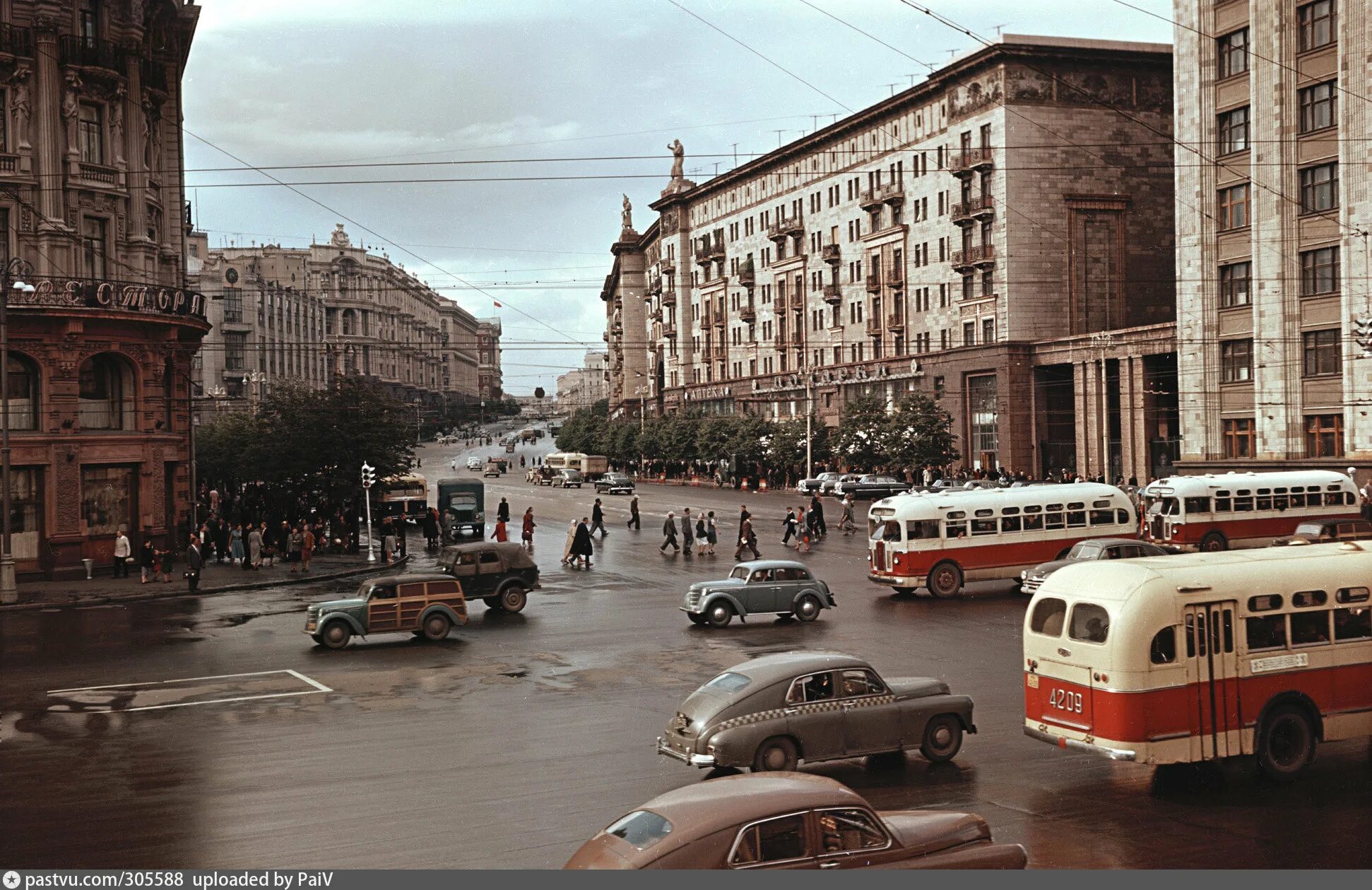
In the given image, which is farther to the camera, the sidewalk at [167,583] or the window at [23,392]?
the window at [23,392]

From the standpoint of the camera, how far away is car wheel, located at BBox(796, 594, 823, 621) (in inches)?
1072

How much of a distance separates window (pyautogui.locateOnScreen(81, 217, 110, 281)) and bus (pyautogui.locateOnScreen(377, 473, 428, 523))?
1713cm

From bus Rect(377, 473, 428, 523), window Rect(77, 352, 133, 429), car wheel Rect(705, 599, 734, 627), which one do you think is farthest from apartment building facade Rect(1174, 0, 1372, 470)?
window Rect(77, 352, 133, 429)

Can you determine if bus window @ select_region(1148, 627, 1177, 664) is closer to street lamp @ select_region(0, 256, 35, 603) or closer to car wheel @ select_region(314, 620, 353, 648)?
car wheel @ select_region(314, 620, 353, 648)

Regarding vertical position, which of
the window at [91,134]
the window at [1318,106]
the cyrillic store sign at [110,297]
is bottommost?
the cyrillic store sign at [110,297]

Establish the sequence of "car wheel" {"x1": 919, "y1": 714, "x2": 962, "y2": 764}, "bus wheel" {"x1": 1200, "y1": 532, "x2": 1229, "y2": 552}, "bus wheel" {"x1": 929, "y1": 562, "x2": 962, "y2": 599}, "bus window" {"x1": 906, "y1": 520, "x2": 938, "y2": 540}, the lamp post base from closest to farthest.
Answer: "car wheel" {"x1": 919, "y1": 714, "x2": 962, "y2": 764}, "bus window" {"x1": 906, "y1": 520, "x2": 938, "y2": 540}, "bus wheel" {"x1": 929, "y1": 562, "x2": 962, "y2": 599}, the lamp post base, "bus wheel" {"x1": 1200, "y1": 532, "x2": 1229, "y2": 552}

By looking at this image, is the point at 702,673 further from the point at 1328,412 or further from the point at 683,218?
the point at 683,218

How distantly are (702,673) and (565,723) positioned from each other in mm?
4403

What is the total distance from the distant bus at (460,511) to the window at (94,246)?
16.8 metres

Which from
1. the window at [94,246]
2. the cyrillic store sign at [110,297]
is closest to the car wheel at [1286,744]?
the cyrillic store sign at [110,297]

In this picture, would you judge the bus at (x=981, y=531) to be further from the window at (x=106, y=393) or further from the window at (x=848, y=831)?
the window at (x=106, y=393)

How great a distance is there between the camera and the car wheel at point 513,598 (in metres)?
29.7

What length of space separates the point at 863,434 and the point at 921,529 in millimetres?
43953

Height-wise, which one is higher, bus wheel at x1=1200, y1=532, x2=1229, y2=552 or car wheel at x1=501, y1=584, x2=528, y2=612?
bus wheel at x1=1200, y1=532, x2=1229, y2=552
